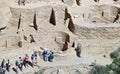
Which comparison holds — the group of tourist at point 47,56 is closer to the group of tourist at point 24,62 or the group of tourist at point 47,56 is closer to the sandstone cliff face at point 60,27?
the group of tourist at point 24,62

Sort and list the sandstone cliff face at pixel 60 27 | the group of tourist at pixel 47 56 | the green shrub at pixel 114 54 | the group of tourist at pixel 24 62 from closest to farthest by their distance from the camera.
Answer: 1. the group of tourist at pixel 24 62
2. the group of tourist at pixel 47 56
3. the green shrub at pixel 114 54
4. the sandstone cliff face at pixel 60 27

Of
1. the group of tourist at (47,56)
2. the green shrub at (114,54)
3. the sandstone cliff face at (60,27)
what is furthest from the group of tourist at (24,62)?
the green shrub at (114,54)

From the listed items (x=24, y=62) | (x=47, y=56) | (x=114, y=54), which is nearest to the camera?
(x=24, y=62)

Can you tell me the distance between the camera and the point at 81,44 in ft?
115

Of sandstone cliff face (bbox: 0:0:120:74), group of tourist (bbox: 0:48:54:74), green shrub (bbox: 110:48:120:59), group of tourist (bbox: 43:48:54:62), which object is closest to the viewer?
group of tourist (bbox: 0:48:54:74)

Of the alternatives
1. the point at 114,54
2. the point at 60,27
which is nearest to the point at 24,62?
the point at 60,27

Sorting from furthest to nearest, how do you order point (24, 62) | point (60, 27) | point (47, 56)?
1. point (60, 27)
2. point (47, 56)
3. point (24, 62)

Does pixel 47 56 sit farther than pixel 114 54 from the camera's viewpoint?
No

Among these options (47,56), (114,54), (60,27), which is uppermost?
(60,27)

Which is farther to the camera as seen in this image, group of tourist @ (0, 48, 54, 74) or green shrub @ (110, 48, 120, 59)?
green shrub @ (110, 48, 120, 59)

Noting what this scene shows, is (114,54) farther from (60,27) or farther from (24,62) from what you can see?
(24,62)

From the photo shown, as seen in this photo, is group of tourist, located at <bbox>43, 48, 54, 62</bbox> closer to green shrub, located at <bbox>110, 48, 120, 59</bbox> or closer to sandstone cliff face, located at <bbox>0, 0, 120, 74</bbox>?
sandstone cliff face, located at <bbox>0, 0, 120, 74</bbox>

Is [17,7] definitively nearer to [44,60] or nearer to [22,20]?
[22,20]

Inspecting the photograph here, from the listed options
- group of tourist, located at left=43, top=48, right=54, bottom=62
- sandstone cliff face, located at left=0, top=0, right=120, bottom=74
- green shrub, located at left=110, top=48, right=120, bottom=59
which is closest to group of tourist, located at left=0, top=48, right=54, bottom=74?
group of tourist, located at left=43, top=48, right=54, bottom=62
